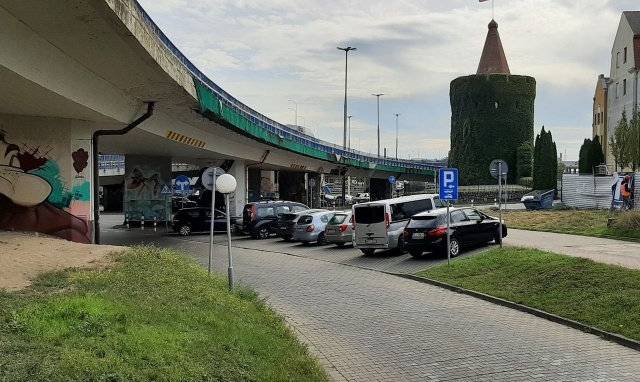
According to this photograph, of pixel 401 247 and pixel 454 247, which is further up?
pixel 454 247

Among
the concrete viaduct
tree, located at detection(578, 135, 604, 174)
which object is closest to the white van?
the concrete viaduct

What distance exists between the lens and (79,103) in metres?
14.0

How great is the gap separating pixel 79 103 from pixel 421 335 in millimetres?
9118

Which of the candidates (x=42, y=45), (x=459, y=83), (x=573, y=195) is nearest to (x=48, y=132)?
(x=42, y=45)

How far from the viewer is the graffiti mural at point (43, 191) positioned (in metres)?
15.8

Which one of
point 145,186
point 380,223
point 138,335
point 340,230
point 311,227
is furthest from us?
point 145,186

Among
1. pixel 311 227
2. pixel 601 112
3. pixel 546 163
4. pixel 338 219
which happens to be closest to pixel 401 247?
pixel 338 219

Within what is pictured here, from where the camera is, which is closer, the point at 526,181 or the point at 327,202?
the point at 327,202

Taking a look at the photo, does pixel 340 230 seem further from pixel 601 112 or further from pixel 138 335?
pixel 601 112

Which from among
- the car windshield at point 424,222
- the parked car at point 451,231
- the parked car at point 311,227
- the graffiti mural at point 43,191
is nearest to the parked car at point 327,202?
the parked car at point 311,227

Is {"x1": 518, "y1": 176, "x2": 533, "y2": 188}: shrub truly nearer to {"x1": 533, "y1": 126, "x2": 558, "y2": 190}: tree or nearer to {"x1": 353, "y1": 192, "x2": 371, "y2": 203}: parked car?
{"x1": 533, "y1": 126, "x2": 558, "y2": 190}: tree

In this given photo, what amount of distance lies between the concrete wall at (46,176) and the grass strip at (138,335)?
6794 mm

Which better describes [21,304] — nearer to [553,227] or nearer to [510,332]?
[510,332]

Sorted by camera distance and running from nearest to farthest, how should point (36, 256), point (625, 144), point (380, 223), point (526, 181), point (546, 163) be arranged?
point (36, 256), point (380, 223), point (625, 144), point (546, 163), point (526, 181)
